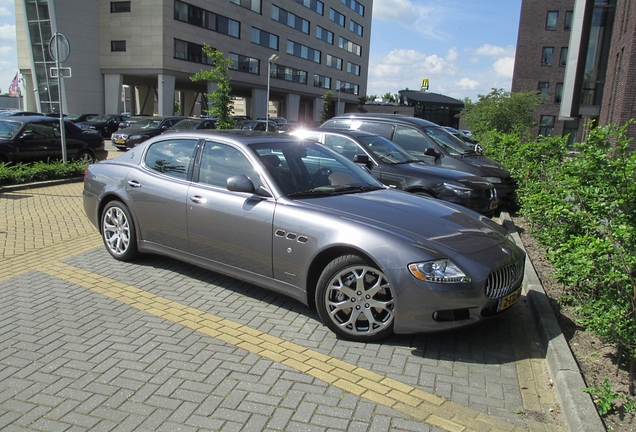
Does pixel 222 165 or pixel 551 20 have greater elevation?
pixel 551 20

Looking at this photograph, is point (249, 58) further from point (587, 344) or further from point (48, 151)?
point (587, 344)

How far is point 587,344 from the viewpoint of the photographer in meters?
3.85

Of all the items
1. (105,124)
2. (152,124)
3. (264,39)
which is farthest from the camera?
(264,39)

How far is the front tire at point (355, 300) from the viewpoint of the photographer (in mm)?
3762

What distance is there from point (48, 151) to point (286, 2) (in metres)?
49.1

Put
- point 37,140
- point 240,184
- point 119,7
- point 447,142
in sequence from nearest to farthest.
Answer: point 240,184 → point 447,142 → point 37,140 → point 119,7

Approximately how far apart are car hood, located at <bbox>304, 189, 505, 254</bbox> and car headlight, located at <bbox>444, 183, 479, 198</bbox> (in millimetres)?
2715

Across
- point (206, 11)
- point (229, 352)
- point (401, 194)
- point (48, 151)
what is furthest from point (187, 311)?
point (206, 11)

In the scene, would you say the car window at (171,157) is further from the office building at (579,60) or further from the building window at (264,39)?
the building window at (264,39)

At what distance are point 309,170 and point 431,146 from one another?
5.62m

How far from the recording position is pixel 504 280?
12.7 feet

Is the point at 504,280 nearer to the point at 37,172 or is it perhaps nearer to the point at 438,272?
the point at 438,272

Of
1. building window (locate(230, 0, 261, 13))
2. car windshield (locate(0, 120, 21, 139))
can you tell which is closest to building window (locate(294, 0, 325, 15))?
building window (locate(230, 0, 261, 13))

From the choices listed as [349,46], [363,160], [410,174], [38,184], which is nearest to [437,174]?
[410,174]
